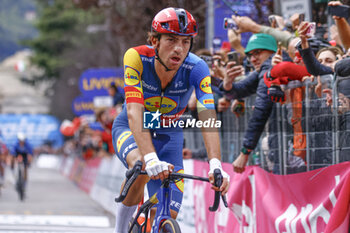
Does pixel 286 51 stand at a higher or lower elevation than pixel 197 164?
higher

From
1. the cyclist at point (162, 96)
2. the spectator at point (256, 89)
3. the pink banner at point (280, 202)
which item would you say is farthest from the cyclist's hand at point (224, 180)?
the spectator at point (256, 89)

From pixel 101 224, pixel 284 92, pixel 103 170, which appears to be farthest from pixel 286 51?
pixel 103 170

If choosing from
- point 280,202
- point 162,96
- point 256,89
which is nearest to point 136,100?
point 162,96

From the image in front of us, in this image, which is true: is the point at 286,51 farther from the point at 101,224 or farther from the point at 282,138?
the point at 101,224

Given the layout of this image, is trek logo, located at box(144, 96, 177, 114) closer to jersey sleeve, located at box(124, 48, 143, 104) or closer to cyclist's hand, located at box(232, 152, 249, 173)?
jersey sleeve, located at box(124, 48, 143, 104)

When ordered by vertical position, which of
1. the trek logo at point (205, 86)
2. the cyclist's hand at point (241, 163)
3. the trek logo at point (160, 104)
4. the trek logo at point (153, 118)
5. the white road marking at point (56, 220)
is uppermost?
the trek logo at point (205, 86)

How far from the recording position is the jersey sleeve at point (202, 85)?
5.56 metres

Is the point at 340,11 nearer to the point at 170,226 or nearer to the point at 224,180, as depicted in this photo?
the point at 224,180

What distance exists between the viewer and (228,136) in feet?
28.7

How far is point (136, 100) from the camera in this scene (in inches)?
213

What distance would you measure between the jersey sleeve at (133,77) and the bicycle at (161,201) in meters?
0.65

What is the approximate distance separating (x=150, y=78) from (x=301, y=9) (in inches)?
159

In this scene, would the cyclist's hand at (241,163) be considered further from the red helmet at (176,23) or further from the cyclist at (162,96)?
the red helmet at (176,23)

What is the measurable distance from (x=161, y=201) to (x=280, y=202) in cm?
187
